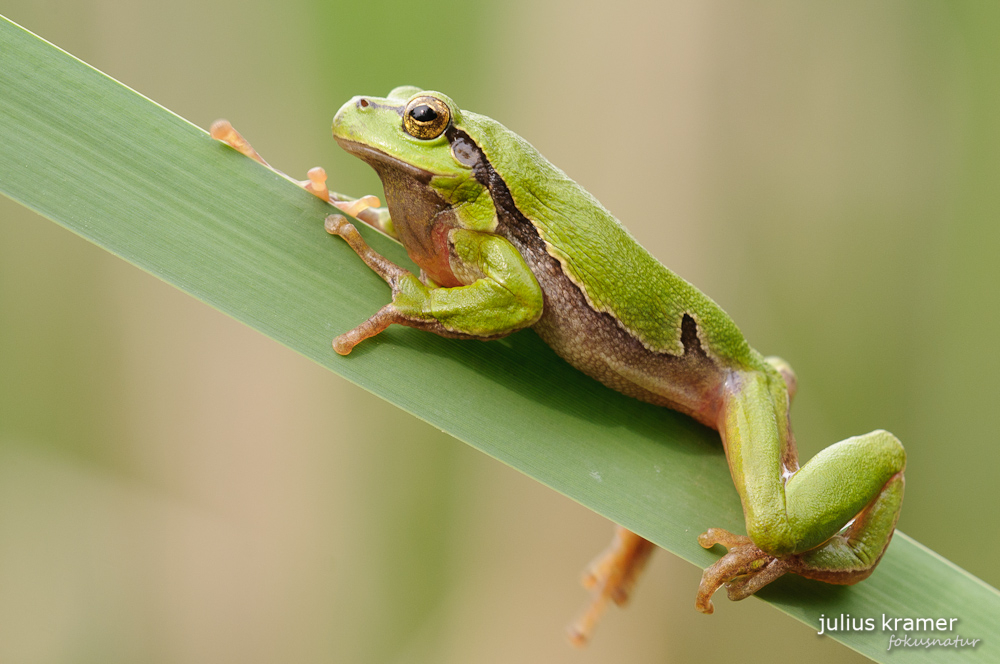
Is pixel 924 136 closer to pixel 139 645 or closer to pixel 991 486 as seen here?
pixel 991 486

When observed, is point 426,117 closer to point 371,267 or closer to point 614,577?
point 371,267

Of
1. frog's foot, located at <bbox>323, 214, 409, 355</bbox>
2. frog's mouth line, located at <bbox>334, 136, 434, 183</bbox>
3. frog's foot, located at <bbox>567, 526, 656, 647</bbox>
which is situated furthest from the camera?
frog's foot, located at <bbox>567, 526, 656, 647</bbox>

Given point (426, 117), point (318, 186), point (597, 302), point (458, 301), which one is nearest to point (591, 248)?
point (597, 302)

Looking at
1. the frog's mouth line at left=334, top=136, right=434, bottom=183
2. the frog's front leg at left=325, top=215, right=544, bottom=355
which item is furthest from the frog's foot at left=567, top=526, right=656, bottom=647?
the frog's mouth line at left=334, top=136, right=434, bottom=183

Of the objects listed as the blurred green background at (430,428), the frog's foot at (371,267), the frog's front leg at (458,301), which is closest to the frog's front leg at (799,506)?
the frog's front leg at (458,301)

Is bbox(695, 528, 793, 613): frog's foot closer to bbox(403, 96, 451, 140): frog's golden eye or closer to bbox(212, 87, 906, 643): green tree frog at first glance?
bbox(212, 87, 906, 643): green tree frog

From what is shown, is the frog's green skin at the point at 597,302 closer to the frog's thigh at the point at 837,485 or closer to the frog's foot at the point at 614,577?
the frog's thigh at the point at 837,485
